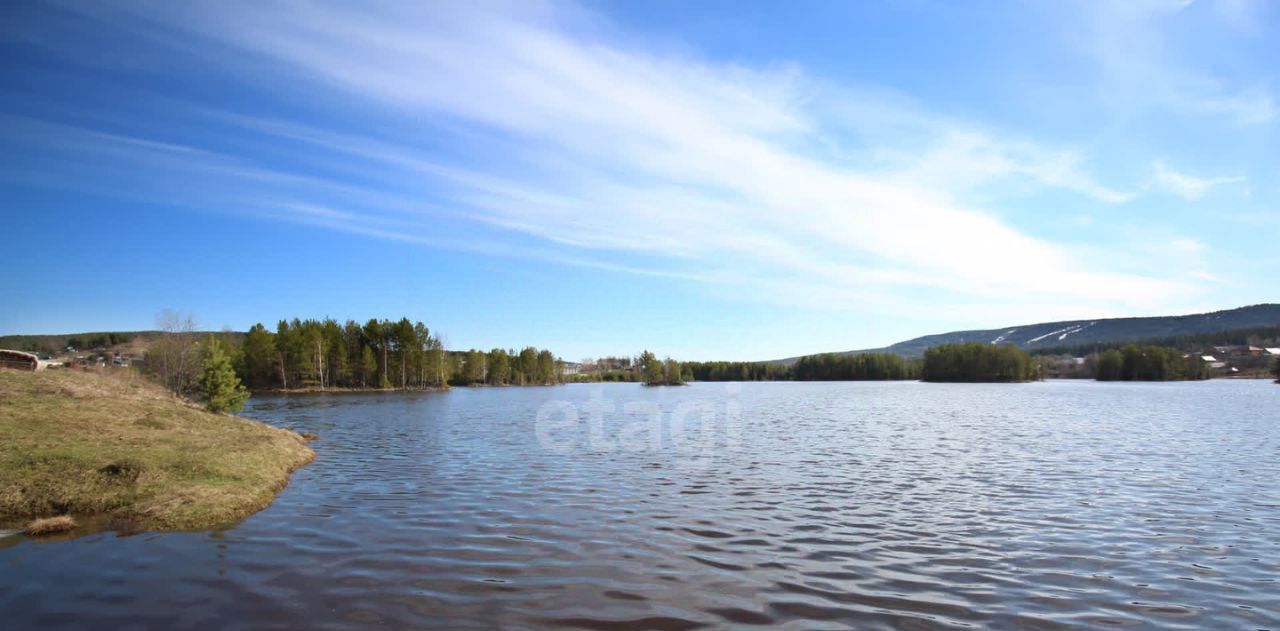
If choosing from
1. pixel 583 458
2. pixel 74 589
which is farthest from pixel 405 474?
pixel 74 589

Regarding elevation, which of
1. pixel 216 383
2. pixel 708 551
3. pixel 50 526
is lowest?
pixel 708 551

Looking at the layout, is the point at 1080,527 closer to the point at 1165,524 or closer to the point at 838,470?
the point at 1165,524

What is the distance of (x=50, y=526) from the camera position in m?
13.6

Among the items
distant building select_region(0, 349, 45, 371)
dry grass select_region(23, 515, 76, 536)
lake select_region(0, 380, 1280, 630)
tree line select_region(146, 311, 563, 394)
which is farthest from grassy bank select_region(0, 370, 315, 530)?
tree line select_region(146, 311, 563, 394)

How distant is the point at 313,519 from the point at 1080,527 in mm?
19067

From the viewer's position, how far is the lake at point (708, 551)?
958 centimetres

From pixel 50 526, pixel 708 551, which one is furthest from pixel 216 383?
pixel 708 551

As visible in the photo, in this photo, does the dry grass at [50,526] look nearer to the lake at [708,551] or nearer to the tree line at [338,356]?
the lake at [708,551]

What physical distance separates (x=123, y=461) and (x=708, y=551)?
16.6 meters

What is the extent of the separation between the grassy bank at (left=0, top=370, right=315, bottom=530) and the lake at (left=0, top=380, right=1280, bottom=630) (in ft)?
4.72

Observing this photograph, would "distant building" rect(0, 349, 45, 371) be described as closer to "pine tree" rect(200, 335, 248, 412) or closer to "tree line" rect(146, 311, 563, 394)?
"pine tree" rect(200, 335, 248, 412)

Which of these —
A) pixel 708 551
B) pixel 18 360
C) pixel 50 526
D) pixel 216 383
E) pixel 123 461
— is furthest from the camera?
pixel 18 360

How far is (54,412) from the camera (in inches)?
842

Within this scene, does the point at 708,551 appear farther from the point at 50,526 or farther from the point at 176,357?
the point at 176,357
